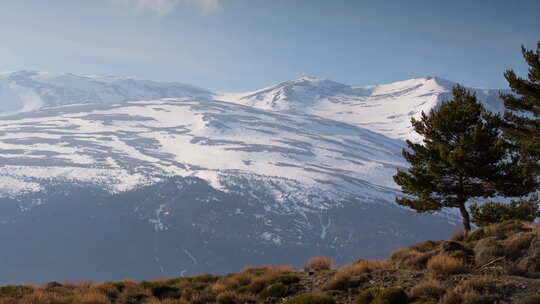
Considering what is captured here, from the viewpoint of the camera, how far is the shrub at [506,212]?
1217 inches

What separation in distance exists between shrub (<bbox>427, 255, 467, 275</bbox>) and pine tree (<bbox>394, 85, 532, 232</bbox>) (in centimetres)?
1280

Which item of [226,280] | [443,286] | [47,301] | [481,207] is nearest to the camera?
[443,286]

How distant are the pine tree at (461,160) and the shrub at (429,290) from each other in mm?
15001

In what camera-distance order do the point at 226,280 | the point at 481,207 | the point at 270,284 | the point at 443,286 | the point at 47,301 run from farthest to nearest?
the point at 481,207 < the point at 226,280 < the point at 270,284 < the point at 47,301 < the point at 443,286

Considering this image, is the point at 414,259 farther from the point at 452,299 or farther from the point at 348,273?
the point at 452,299

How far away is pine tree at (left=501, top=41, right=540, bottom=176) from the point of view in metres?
27.5

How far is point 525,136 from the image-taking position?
95.1ft

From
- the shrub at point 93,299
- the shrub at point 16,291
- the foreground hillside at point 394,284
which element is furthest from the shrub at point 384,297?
the shrub at point 16,291

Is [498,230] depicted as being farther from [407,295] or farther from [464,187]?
[464,187]

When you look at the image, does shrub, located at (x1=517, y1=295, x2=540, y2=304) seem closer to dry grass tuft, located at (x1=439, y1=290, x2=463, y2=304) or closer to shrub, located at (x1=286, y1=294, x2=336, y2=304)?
dry grass tuft, located at (x1=439, y1=290, x2=463, y2=304)

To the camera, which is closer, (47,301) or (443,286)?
(443,286)

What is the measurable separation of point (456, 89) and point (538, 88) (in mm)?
4996

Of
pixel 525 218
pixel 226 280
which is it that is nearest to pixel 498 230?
pixel 226 280

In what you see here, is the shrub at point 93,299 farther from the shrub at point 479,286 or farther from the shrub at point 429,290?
the shrub at point 479,286
